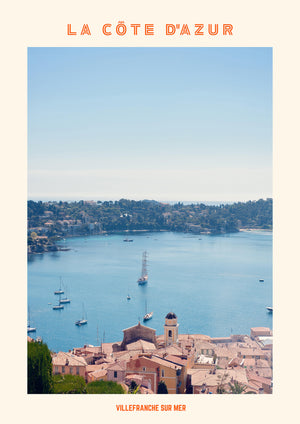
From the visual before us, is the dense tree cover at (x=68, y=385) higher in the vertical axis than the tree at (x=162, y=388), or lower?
higher

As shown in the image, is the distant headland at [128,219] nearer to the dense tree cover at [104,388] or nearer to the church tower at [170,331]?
the church tower at [170,331]

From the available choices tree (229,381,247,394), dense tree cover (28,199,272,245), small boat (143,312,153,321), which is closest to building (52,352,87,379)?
tree (229,381,247,394)

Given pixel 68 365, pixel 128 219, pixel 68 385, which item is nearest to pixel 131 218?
pixel 128 219
